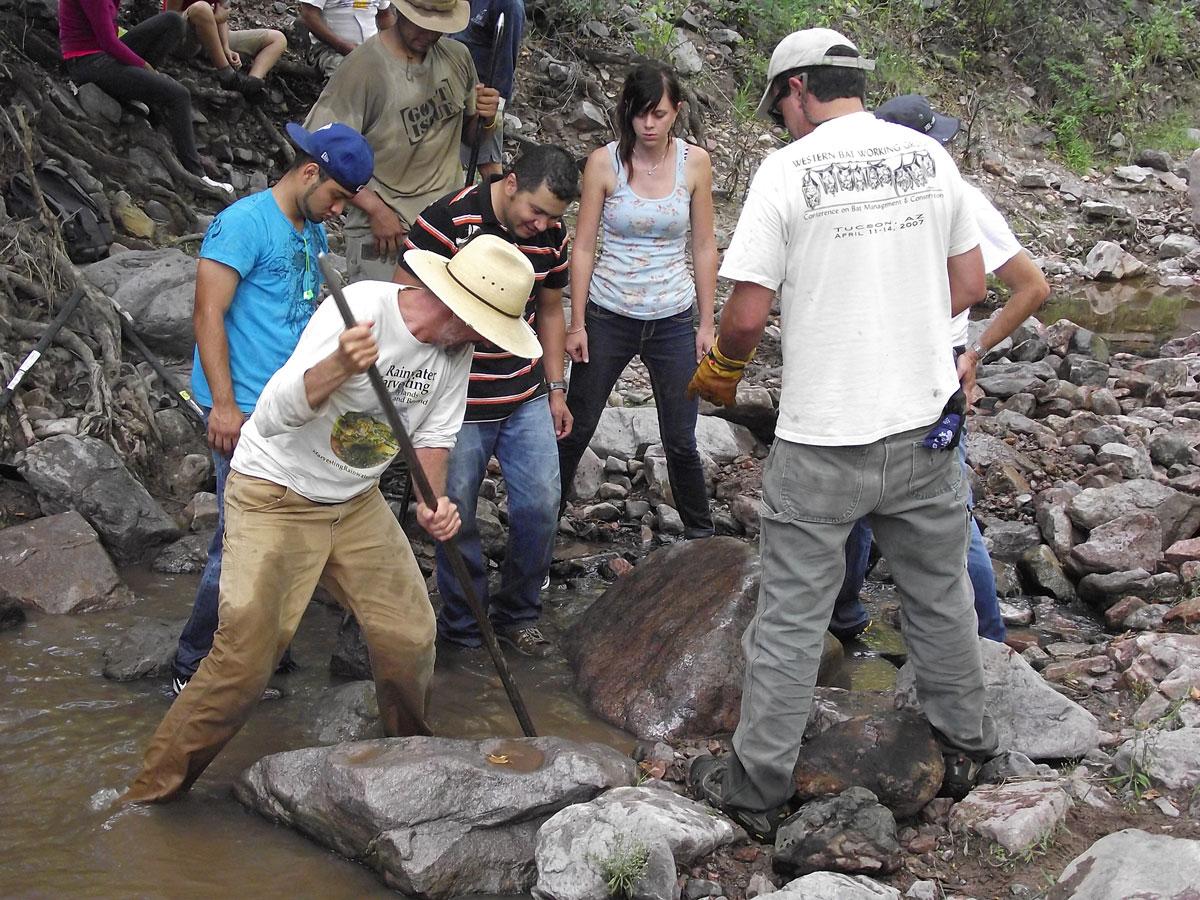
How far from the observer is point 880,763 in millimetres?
3691

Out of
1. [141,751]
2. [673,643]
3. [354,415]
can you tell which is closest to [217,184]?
[141,751]

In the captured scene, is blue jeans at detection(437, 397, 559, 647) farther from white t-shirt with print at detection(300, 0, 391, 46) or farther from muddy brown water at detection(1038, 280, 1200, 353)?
muddy brown water at detection(1038, 280, 1200, 353)

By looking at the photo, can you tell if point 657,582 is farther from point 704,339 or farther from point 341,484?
point 341,484

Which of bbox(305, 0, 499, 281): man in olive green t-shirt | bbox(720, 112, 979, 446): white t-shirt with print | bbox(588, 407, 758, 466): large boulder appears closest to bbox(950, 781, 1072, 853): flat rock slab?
bbox(720, 112, 979, 446): white t-shirt with print

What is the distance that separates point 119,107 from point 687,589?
5.80 meters

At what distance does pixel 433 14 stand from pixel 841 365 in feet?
9.17

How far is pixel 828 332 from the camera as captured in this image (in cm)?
332

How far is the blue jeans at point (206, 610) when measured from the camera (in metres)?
4.29

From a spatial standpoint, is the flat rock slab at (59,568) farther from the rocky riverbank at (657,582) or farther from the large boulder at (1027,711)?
the large boulder at (1027,711)

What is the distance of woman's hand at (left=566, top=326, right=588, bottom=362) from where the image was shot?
512 centimetres

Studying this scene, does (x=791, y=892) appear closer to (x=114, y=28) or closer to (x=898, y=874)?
(x=898, y=874)

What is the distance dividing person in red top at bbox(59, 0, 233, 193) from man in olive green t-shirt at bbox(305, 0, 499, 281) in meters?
3.42

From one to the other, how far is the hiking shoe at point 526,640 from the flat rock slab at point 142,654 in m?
1.30

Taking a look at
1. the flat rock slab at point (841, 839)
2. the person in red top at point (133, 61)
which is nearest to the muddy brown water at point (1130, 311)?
the person in red top at point (133, 61)
